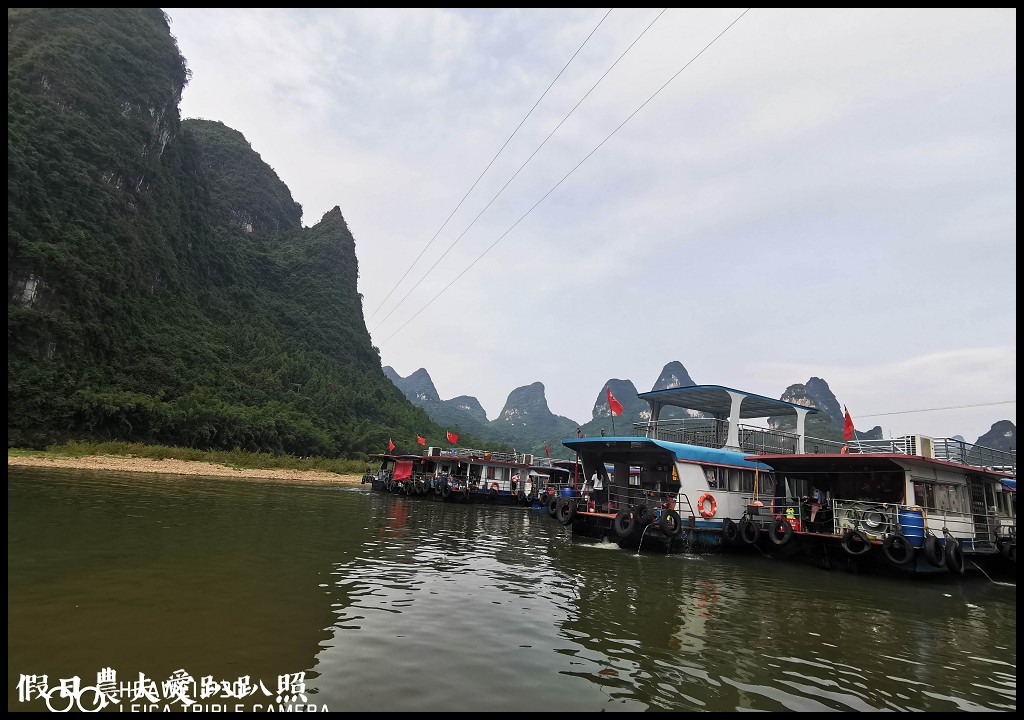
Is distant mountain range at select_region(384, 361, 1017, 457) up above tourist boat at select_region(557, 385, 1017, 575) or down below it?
above

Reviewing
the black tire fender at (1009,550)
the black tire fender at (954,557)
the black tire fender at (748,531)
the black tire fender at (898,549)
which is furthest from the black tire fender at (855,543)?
the black tire fender at (1009,550)

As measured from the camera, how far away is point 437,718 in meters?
3.98

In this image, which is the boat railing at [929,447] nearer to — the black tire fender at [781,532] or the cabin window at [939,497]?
the cabin window at [939,497]

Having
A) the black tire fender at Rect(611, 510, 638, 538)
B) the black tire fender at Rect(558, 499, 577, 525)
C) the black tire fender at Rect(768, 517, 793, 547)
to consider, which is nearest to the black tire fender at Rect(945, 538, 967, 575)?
the black tire fender at Rect(768, 517, 793, 547)

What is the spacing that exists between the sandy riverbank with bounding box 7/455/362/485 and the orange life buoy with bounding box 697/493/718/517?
28524 mm

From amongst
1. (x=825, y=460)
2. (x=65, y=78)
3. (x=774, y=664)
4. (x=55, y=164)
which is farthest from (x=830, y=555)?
(x=65, y=78)

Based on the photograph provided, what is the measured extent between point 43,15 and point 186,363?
44.0 meters

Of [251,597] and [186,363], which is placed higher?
[186,363]

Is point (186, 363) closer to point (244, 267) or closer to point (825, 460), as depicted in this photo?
point (244, 267)

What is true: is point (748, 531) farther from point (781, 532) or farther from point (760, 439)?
point (760, 439)

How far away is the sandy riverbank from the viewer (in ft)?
90.3

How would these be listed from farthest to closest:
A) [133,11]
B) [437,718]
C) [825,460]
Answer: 1. [133,11]
2. [825,460]
3. [437,718]

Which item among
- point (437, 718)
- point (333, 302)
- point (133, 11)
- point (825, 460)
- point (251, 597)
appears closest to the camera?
point (437, 718)

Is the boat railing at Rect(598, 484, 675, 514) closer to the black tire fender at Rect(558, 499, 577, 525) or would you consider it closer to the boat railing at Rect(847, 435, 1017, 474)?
the black tire fender at Rect(558, 499, 577, 525)
